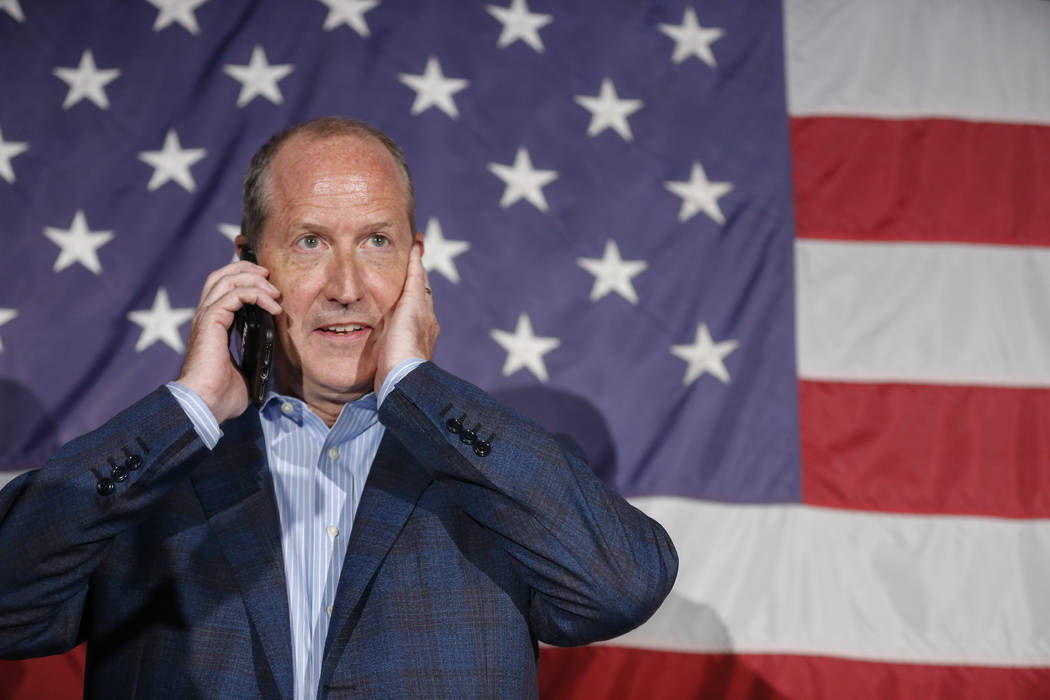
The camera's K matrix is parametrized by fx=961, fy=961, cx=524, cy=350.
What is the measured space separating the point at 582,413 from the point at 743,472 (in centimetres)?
45

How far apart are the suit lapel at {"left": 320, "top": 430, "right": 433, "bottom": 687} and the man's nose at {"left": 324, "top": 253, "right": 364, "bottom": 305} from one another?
10.4 inches

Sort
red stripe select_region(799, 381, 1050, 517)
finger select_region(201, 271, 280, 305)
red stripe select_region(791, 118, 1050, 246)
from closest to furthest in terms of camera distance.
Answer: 1. finger select_region(201, 271, 280, 305)
2. red stripe select_region(799, 381, 1050, 517)
3. red stripe select_region(791, 118, 1050, 246)

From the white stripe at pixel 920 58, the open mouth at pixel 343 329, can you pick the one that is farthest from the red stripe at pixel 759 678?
the white stripe at pixel 920 58

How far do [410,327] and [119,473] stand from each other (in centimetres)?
49

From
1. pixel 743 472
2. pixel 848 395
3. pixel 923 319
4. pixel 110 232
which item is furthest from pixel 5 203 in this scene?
pixel 923 319

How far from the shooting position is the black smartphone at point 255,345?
1.61 m

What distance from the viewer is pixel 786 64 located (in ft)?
9.01

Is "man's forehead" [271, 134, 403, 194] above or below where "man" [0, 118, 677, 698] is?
above

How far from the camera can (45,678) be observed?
240 cm

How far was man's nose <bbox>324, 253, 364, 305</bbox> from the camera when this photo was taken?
1684 mm

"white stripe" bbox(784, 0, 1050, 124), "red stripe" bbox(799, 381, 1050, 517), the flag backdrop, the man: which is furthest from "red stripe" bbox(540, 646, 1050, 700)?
"white stripe" bbox(784, 0, 1050, 124)

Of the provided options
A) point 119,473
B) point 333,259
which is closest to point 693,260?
point 333,259

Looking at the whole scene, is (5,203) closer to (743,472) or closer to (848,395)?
(743,472)

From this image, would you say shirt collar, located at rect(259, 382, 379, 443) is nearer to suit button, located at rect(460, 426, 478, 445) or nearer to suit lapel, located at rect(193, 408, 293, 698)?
suit lapel, located at rect(193, 408, 293, 698)
